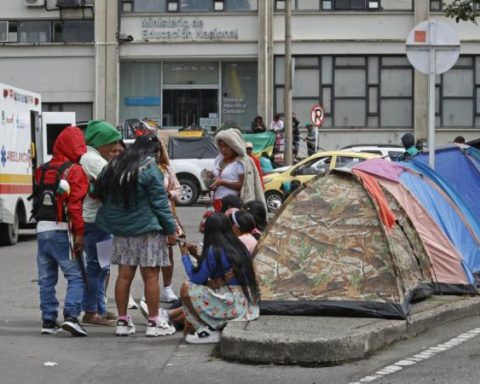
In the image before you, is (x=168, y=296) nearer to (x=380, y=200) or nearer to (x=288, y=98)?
(x=380, y=200)

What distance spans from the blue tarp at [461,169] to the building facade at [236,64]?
24.6 meters

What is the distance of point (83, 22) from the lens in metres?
38.3

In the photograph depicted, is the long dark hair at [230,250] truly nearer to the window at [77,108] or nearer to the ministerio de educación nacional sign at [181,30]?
the ministerio de educación nacional sign at [181,30]

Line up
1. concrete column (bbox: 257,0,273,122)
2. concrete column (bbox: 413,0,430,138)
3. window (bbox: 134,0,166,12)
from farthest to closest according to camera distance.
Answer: window (bbox: 134,0,166,12) → concrete column (bbox: 257,0,273,122) → concrete column (bbox: 413,0,430,138)

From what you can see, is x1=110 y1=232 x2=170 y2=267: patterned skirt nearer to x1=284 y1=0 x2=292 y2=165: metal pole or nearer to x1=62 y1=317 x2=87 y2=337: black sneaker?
x1=62 y1=317 x2=87 y2=337: black sneaker

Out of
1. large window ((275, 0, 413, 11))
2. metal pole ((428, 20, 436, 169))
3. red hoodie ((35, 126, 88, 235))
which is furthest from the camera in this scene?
large window ((275, 0, 413, 11))

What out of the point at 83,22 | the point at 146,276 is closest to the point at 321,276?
the point at 146,276

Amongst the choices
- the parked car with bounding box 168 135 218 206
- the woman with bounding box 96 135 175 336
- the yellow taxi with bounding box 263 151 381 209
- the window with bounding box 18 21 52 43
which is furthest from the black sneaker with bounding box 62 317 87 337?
the window with bounding box 18 21 52 43

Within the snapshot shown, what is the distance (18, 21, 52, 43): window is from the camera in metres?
38.3

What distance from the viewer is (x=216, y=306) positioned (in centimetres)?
839

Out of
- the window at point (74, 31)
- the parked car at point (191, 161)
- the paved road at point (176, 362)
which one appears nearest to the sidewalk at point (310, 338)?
the paved road at point (176, 362)

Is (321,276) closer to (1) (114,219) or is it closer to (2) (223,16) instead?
(1) (114,219)

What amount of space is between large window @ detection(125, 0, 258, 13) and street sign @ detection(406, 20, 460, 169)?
26408 millimetres

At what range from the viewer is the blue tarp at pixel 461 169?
12141mm
